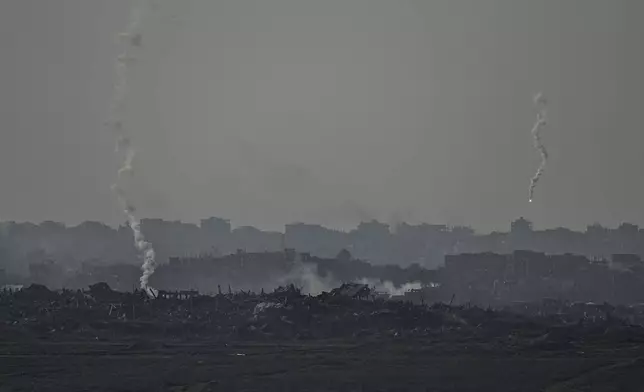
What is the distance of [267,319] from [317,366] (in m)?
24.9

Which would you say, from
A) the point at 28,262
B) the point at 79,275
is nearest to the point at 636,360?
the point at 79,275

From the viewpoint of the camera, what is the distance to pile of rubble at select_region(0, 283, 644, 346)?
9906 cm

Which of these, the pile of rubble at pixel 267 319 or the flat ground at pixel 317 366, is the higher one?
the pile of rubble at pixel 267 319

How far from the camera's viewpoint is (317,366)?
78625 millimetres

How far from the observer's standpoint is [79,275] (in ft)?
551

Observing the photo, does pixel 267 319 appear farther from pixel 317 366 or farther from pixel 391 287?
pixel 391 287

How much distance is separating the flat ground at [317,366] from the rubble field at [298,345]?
11 centimetres

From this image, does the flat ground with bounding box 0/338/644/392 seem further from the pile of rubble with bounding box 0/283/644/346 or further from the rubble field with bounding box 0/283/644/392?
the pile of rubble with bounding box 0/283/644/346

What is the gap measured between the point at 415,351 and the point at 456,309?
945 inches

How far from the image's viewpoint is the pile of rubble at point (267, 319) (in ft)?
325

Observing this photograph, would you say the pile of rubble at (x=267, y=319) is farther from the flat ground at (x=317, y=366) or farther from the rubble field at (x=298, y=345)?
the flat ground at (x=317, y=366)

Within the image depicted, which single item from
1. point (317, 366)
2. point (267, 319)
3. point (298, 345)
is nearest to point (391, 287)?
point (267, 319)

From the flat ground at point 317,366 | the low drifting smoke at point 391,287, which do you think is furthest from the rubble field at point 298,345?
the low drifting smoke at point 391,287

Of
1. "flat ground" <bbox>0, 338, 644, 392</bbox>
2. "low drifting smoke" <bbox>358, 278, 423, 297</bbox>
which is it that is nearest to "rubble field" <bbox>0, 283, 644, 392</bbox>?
"flat ground" <bbox>0, 338, 644, 392</bbox>
